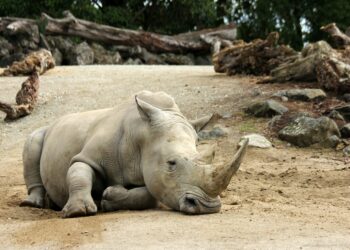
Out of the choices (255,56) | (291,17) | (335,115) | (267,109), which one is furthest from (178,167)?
(291,17)

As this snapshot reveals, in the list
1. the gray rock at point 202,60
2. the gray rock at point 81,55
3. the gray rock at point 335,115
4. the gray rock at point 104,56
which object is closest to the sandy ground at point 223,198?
the gray rock at point 335,115

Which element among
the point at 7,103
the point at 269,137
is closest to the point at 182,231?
the point at 269,137

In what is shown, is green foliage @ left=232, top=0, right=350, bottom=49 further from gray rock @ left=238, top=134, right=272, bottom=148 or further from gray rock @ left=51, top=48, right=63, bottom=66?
gray rock @ left=238, top=134, right=272, bottom=148

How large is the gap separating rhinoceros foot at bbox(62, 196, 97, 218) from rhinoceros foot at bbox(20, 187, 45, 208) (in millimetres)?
1479

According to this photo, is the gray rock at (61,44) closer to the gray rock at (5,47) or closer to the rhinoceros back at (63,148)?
the gray rock at (5,47)

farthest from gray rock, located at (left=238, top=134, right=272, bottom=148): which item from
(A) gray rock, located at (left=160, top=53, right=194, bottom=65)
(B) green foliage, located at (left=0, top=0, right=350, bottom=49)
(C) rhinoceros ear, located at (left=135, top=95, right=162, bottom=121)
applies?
(B) green foliage, located at (left=0, top=0, right=350, bottom=49)

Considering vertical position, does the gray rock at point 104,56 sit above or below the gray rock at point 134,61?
above

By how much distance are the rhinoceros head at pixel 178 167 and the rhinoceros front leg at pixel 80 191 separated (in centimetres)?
49

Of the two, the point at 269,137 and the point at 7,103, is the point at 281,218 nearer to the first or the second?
the point at 269,137

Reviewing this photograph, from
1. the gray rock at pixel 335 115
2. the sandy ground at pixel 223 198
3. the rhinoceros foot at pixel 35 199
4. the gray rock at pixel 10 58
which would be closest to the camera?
the sandy ground at pixel 223 198

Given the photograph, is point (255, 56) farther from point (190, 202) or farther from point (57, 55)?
point (190, 202)

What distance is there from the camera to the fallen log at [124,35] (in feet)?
76.7

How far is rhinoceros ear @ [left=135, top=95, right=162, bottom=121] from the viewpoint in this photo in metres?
6.70

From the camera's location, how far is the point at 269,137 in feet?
36.9
